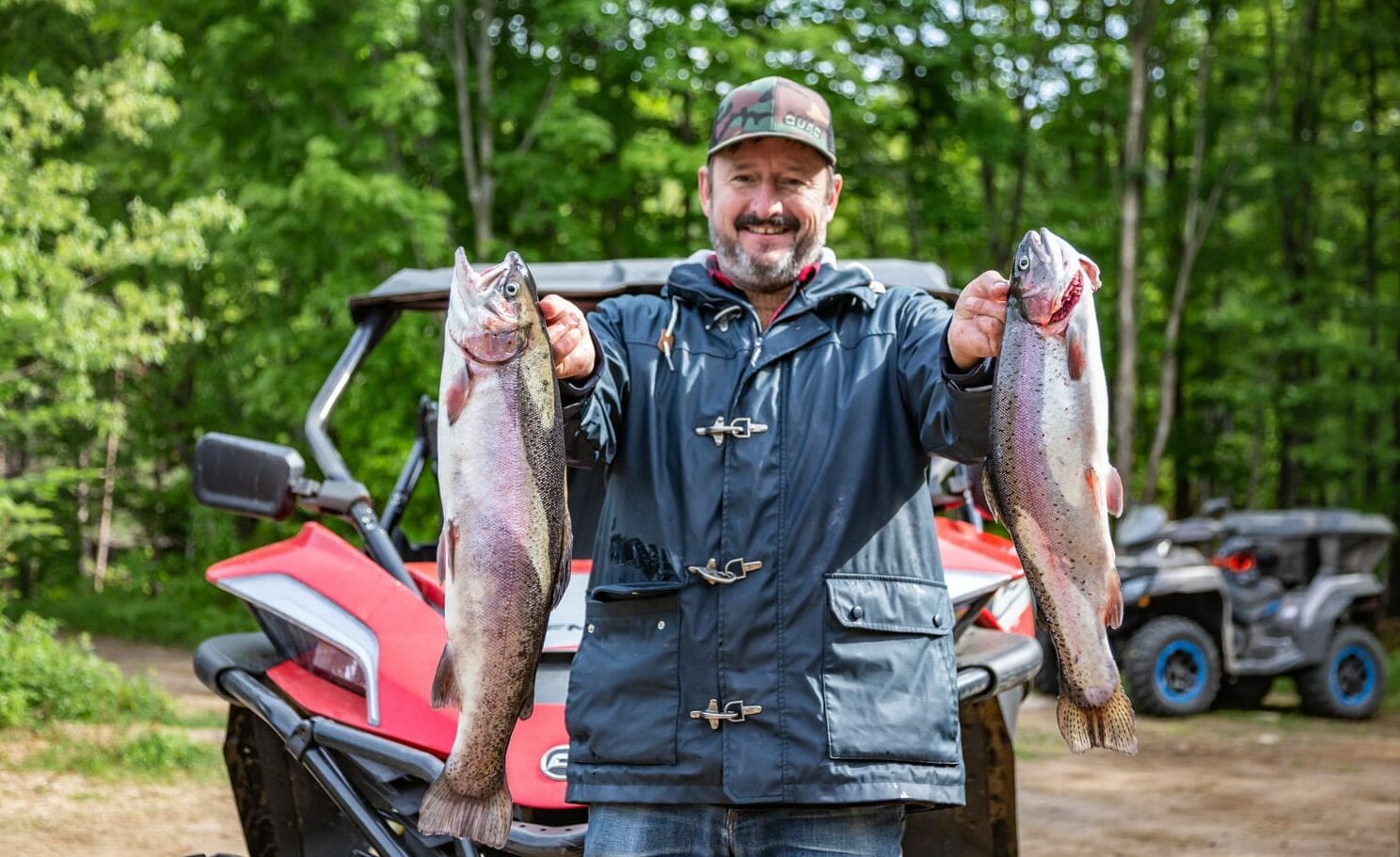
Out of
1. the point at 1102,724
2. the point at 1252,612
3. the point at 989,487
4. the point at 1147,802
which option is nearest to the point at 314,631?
the point at 989,487

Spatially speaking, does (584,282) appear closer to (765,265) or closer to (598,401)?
(765,265)

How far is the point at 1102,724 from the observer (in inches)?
98.9

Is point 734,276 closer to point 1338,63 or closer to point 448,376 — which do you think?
point 448,376

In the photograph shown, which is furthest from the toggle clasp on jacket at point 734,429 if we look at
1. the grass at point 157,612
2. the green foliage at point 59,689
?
the grass at point 157,612

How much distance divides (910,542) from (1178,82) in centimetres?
2268

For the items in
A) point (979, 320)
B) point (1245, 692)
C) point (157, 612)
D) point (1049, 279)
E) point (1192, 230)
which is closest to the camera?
point (1049, 279)

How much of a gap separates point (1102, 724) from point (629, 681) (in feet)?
2.89

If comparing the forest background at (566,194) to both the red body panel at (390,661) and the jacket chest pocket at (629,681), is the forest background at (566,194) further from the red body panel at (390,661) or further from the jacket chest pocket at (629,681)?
the jacket chest pocket at (629,681)

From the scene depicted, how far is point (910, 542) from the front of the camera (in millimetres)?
2924

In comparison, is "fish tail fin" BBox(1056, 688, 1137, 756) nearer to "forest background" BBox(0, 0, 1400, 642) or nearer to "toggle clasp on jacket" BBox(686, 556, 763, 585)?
"toggle clasp on jacket" BBox(686, 556, 763, 585)

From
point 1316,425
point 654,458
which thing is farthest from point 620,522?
point 1316,425

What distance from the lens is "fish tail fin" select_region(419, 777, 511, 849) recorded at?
2615mm

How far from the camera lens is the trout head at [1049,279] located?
7.73 feet

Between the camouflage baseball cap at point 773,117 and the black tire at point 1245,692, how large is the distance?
10829 millimetres
